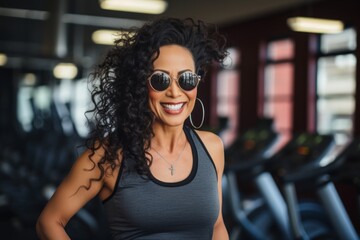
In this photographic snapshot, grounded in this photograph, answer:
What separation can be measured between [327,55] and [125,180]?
265 inches

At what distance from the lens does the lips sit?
63.2 inches

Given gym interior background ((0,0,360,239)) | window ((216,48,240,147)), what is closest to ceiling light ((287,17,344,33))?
gym interior background ((0,0,360,239))

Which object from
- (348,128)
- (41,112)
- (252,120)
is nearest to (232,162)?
(348,128)

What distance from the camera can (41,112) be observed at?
9.72 metres

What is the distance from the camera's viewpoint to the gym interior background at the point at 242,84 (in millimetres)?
6855

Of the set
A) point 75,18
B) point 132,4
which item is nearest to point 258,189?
point 132,4

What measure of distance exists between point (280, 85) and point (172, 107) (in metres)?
7.59

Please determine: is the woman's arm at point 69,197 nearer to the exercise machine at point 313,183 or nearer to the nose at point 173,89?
the nose at point 173,89

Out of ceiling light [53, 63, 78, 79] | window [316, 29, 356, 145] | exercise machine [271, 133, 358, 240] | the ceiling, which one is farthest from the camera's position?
ceiling light [53, 63, 78, 79]

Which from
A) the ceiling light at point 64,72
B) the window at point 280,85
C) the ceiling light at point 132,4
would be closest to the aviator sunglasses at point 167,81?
the ceiling light at point 132,4

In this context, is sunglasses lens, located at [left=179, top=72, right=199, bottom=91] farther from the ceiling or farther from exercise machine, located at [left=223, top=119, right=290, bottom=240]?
the ceiling

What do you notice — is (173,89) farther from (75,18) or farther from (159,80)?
(75,18)

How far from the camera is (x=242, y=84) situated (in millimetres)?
9844

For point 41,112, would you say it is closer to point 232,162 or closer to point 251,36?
point 251,36
